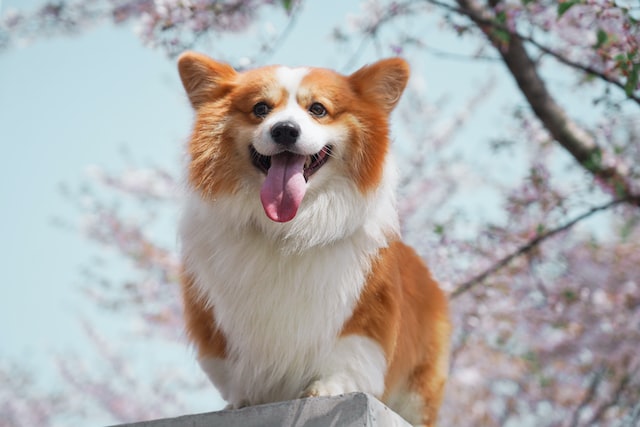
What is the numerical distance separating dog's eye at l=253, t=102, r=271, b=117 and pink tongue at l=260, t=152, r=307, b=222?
18 cm

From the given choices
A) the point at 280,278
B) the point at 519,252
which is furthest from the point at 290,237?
the point at 519,252

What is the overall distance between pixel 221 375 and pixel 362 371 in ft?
1.77

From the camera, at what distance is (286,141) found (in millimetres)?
2643

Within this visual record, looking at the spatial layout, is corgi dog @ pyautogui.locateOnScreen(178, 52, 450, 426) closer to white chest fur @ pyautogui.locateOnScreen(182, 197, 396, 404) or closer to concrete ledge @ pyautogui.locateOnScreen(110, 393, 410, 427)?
white chest fur @ pyautogui.locateOnScreen(182, 197, 396, 404)

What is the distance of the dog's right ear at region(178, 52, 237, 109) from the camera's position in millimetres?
2992

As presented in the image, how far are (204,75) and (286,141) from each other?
0.57 m

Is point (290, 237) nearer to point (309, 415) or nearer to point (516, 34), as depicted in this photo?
point (309, 415)

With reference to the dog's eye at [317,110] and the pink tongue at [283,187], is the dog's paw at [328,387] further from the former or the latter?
the dog's eye at [317,110]

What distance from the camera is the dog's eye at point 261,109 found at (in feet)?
9.22

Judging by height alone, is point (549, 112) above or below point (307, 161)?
above

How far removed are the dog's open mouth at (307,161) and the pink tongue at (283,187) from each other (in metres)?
0.04

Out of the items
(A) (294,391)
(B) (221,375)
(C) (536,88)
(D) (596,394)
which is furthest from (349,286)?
(D) (596,394)

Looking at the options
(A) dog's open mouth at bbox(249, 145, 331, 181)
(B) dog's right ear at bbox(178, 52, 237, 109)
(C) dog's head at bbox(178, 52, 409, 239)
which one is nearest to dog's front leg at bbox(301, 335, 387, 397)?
(C) dog's head at bbox(178, 52, 409, 239)

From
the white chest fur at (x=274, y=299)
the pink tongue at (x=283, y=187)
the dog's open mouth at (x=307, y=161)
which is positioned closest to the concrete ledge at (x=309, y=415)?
the white chest fur at (x=274, y=299)
